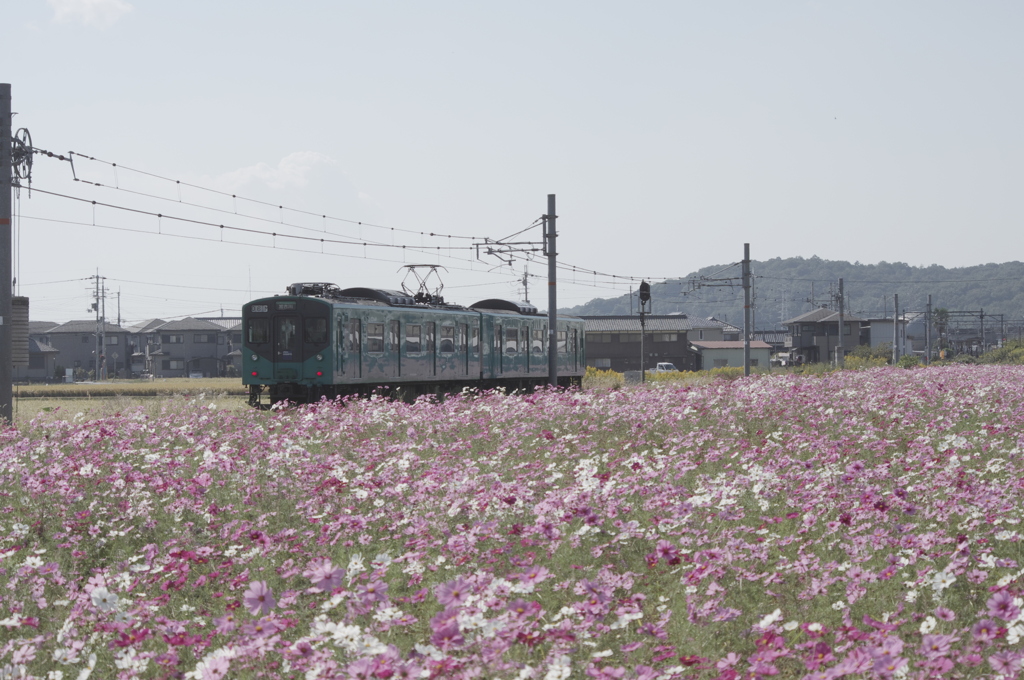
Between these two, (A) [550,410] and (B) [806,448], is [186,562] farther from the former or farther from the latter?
(A) [550,410]

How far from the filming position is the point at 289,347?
1959 cm

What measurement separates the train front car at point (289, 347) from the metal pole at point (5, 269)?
559 centimetres

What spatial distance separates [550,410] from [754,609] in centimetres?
756

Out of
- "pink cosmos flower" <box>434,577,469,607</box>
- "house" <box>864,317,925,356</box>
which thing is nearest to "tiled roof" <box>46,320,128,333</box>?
"house" <box>864,317,925,356</box>

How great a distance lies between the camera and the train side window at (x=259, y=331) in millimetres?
20000

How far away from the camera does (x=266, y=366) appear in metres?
20.0

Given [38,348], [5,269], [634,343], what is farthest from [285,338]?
[38,348]

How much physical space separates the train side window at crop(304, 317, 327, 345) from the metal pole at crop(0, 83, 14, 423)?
235 inches

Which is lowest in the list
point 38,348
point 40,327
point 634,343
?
point 634,343

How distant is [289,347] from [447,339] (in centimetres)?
439

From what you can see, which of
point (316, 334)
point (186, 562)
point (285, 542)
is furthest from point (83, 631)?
point (316, 334)

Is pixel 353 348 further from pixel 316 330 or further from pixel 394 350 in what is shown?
pixel 394 350

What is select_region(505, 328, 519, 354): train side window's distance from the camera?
25777mm

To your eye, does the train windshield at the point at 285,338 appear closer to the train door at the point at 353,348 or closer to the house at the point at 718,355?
the train door at the point at 353,348
